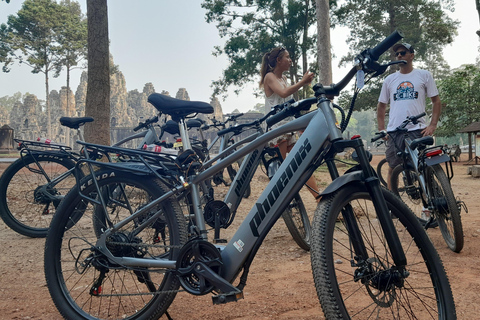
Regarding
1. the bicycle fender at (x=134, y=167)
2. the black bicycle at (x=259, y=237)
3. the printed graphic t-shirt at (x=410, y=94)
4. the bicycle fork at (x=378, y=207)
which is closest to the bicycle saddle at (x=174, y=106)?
the black bicycle at (x=259, y=237)

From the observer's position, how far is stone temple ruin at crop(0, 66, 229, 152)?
46.3 metres

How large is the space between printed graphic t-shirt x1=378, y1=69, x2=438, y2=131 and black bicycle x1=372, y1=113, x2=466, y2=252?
23 cm

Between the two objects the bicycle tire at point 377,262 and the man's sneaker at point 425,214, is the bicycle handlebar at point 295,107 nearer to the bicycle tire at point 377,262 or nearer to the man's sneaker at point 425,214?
the bicycle tire at point 377,262

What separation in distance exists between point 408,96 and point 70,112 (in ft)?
163

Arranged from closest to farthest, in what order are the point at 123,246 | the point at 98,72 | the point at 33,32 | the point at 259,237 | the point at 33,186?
the point at 259,237
the point at 123,246
the point at 33,186
the point at 98,72
the point at 33,32

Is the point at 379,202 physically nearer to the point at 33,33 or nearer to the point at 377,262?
the point at 377,262

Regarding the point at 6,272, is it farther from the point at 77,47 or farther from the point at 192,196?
the point at 77,47

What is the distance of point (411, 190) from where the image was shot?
4047mm

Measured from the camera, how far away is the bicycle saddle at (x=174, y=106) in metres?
2.39

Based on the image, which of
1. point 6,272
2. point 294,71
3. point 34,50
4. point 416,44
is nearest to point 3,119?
point 34,50

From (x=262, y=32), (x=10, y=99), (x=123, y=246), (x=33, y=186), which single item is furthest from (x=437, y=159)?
(x=10, y=99)

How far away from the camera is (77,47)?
3241 cm

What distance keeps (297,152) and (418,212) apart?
11.2ft

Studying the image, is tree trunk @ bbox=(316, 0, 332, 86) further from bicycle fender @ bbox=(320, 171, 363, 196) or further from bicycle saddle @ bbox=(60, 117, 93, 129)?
bicycle fender @ bbox=(320, 171, 363, 196)
